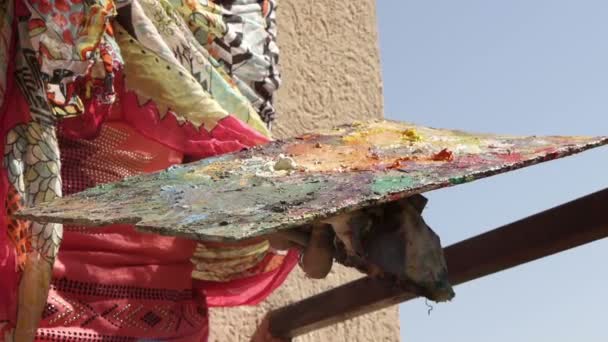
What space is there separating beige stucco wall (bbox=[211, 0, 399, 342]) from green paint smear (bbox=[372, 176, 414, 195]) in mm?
1563

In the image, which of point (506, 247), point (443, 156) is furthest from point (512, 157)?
point (506, 247)

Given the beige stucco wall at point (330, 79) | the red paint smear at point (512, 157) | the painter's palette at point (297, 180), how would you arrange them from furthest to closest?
the beige stucco wall at point (330, 79) < the red paint smear at point (512, 157) < the painter's palette at point (297, 180)

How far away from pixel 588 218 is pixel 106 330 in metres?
0.94

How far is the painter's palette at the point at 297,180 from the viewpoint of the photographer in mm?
1678

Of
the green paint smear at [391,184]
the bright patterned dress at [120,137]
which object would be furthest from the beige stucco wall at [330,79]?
the green paint smear at [391,184]

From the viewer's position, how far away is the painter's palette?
168cm

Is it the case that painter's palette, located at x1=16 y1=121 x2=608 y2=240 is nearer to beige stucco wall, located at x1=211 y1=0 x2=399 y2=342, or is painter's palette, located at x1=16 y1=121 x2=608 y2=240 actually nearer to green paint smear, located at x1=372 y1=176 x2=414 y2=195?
green paint smear, located at x1=372 y1=176 x2=414 y2=195

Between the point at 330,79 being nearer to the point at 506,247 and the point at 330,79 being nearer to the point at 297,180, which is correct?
the point at 506,247

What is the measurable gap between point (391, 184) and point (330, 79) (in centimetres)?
191

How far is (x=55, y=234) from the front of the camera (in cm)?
228

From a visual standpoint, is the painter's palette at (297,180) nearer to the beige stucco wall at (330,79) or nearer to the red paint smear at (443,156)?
the red paint smear at (443,156)

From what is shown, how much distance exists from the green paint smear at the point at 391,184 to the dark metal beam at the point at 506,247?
0.40 m

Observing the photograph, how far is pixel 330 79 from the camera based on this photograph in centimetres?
364

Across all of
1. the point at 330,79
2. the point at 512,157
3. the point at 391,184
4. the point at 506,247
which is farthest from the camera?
the point at 330,79
